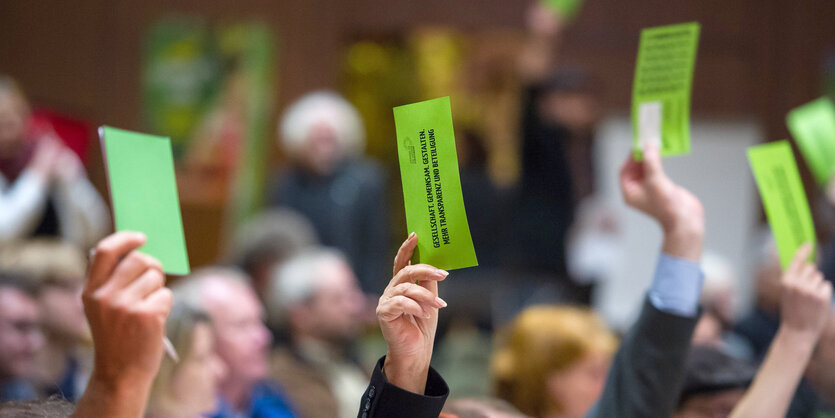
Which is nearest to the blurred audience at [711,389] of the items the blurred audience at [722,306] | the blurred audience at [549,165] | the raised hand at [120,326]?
the raised hand at [120,326]

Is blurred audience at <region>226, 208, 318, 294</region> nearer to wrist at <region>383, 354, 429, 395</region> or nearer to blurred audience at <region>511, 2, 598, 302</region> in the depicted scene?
blurred audience at <region>511, 2, 598, 302</region>

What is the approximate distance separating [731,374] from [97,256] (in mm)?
1329

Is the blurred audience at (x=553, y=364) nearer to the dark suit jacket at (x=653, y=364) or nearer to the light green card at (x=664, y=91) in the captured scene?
the dark suit jacket at (x=653, y=364)

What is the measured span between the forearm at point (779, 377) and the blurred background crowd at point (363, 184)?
0.23 meters

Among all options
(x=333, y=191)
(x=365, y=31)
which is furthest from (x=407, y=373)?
(x=365, y=31)

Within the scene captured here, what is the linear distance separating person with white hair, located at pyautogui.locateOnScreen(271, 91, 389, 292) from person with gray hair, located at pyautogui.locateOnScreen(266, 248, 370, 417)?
2.08 feet

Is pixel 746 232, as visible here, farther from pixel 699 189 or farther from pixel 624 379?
pixel 624 379

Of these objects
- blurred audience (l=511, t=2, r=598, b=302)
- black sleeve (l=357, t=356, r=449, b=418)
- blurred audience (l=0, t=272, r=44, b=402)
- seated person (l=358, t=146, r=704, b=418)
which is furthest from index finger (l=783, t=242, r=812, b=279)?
blurred audience (l=511, t=2, r=598, b=302)

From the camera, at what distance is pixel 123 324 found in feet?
3.69

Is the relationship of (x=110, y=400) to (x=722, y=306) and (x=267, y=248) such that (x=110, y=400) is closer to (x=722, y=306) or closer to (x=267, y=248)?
(x=267, y=248)

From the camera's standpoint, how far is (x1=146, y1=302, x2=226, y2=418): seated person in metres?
2.12

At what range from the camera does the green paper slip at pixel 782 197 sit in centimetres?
170

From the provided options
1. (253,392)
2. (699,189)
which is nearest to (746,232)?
(699,189)

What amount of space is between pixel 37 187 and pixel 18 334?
3.36 feet
